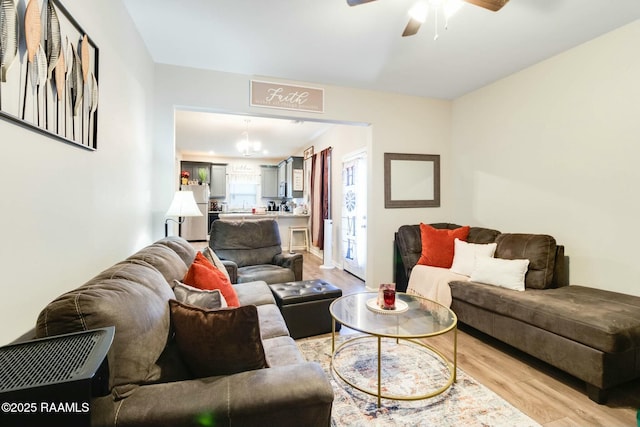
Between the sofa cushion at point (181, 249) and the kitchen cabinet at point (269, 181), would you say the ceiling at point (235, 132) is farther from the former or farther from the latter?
the sofa cushion at point (181, 249)

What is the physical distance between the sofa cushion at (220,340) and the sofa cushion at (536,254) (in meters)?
2.70

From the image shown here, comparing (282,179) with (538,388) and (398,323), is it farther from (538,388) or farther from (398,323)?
(538,388)

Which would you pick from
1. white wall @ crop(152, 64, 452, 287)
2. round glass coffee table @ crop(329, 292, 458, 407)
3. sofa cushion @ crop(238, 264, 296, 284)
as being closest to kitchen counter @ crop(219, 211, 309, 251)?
white wall @ crop(152, 64, 452, 287)

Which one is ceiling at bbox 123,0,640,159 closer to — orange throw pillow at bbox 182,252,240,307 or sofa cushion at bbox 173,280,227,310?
orange throw pillow at bbox 182,252,240,307

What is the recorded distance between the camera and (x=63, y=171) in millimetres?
1347

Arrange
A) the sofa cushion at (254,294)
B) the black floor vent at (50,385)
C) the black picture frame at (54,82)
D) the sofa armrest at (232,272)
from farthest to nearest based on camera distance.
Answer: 1. the sofa armrest at (232,272)
2. the sofa cushion at (254,294)
3. the black picture frame at (54,82)
4. the black floor vent at (50,385)

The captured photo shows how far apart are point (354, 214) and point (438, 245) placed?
1.75 meters

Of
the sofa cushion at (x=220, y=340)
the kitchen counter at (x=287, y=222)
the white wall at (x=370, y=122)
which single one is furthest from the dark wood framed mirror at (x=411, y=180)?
the kitchen counter at (x=287, y=222)

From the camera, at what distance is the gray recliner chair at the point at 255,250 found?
3.32m

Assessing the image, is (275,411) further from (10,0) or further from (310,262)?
(310,262)

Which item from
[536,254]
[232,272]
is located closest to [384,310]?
[232,272]

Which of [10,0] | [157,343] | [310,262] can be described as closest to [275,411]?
[157,343]

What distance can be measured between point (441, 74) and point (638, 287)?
2.67 metres

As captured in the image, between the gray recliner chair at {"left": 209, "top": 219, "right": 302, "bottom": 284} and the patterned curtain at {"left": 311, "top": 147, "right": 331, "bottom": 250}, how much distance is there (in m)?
2.27
